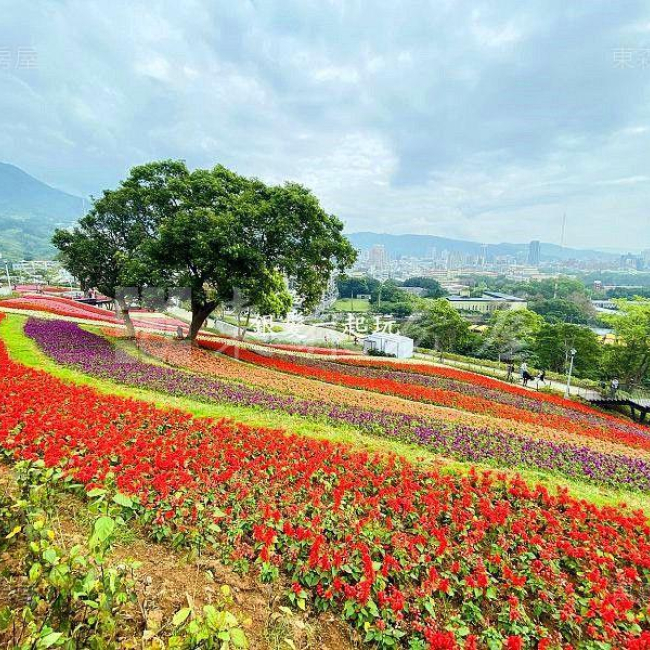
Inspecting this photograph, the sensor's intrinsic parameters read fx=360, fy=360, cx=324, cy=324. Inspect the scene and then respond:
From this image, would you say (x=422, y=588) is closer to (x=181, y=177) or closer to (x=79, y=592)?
(x=79, y=592)

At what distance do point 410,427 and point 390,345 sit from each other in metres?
22.3

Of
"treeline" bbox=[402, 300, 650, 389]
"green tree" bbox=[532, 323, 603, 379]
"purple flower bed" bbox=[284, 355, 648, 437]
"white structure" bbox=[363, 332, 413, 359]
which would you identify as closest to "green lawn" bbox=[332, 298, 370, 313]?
"treeline" bbox=[402, 300, 650, 389]

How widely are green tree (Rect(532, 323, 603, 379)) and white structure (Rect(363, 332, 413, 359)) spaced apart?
13.2 m

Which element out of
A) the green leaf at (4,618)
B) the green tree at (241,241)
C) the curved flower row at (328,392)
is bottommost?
Answer: the curved flower row at (328,392)

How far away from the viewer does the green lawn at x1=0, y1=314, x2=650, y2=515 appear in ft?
21.2

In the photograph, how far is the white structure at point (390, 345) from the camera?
30550mm

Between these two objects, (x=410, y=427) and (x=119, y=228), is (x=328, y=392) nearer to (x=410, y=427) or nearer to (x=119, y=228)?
(x=410, y=427)

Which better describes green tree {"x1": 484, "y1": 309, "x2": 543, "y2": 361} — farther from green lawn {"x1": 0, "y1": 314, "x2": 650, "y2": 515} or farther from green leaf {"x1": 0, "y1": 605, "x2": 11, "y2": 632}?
green leaf {"x1": 0, "y1": 605, "x2": 11, "y2": 632}

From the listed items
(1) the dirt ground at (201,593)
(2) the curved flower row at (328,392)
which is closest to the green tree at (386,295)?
(2) the curved flower row at (328,392)

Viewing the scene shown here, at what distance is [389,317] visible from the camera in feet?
286

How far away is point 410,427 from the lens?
867cm

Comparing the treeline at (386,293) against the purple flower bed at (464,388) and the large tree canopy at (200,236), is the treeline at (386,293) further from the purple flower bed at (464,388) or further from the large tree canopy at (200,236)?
the large tree canopy at (200,236)

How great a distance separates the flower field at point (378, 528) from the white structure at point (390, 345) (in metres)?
24.5

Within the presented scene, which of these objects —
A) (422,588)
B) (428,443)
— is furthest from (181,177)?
(422,588)
